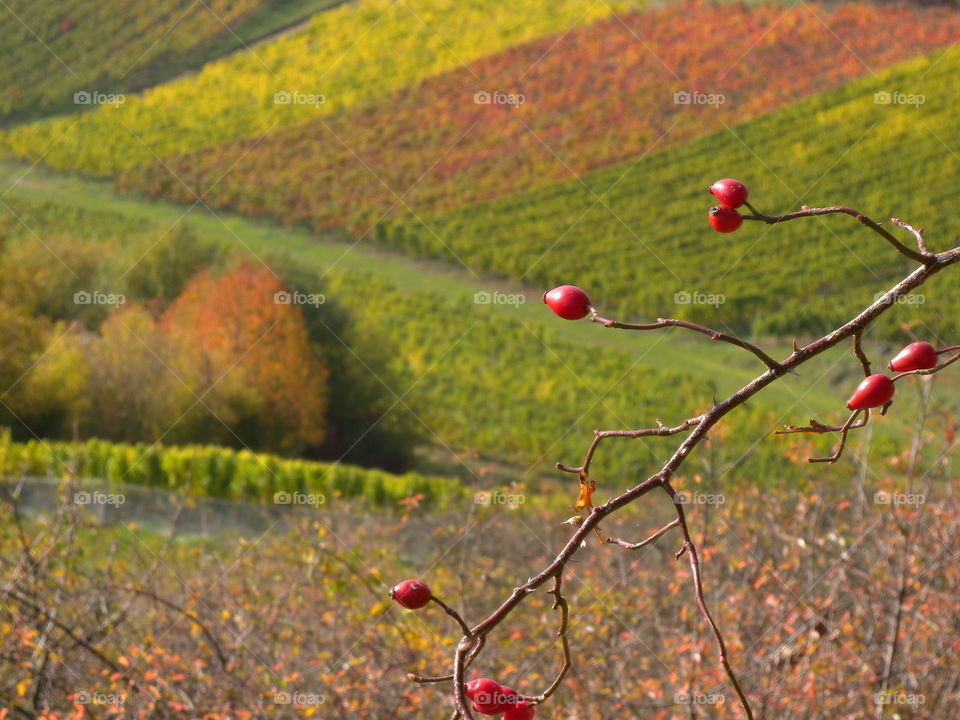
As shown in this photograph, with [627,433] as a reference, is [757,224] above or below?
above

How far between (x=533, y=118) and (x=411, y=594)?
12.0 meters

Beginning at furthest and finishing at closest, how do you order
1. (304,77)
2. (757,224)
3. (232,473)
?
(304,77), (757,224), (232,473)

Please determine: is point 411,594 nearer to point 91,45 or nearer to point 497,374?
point 497,374

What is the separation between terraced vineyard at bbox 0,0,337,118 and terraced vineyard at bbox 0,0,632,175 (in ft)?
0.81

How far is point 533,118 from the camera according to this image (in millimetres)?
12422

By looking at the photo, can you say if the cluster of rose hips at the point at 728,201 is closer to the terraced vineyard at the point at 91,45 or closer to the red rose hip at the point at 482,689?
the red rose hip at the point at 482,689

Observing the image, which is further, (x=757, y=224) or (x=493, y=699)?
(x=757, y=224)

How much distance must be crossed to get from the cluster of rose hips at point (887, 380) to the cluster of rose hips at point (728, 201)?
0.15 m

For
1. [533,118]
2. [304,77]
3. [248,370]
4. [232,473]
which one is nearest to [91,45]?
[304,77]

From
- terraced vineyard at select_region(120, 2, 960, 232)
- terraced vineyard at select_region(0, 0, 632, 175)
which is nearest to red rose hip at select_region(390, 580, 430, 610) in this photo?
terraced vineyard at select_region(120, 2, 960, 232)

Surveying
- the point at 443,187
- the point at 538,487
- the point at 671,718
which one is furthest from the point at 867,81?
the point at 671,718

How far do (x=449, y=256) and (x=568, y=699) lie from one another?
8.57m

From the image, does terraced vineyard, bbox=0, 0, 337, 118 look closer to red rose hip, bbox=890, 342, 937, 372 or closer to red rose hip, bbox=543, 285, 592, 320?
red rose hip, bbox=543, 285, 592, 320

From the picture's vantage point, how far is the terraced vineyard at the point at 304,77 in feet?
40.9
